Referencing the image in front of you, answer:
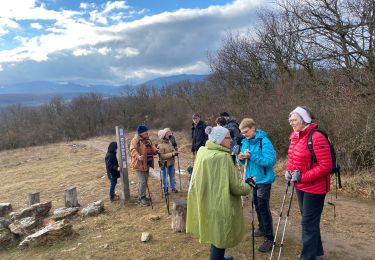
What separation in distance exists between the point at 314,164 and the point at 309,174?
0.15m

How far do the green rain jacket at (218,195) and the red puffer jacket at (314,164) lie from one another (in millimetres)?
834

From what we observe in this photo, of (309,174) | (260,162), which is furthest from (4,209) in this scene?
(309,174)

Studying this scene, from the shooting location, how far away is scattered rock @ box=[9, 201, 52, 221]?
1042 centimetres

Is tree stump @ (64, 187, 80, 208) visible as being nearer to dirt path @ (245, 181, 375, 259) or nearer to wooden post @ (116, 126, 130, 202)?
wooden post @ (116, 126, 130, 202)

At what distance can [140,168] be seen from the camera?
372 inches

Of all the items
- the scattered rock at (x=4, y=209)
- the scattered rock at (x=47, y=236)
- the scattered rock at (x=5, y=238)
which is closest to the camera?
the scattered rock at (x=47, y=236)

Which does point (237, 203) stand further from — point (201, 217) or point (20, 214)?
point (20, 214)

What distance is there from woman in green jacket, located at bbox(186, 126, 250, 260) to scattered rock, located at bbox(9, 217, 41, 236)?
6.26m

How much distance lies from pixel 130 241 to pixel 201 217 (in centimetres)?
339

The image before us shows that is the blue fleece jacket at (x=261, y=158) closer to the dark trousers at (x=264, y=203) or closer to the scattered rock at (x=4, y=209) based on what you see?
the dark trousers at (x=264, y=203)

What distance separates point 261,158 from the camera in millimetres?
5559

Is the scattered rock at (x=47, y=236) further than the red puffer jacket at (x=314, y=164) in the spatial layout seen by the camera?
Yes

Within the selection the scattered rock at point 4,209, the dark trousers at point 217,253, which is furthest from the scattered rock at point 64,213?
the dark trousers at point 217,253

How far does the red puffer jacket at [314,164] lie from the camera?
4.55m
